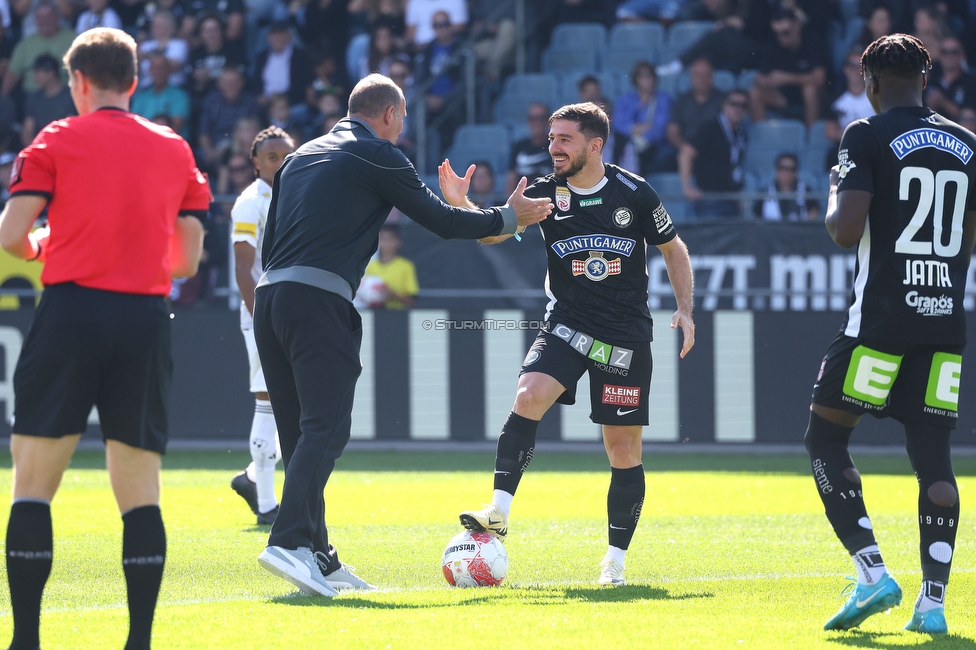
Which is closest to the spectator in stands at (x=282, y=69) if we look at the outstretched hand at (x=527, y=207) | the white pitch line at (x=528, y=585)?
the outstretched hand at (x=527, y=207)

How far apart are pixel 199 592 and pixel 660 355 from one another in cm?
803

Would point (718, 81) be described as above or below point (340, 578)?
above

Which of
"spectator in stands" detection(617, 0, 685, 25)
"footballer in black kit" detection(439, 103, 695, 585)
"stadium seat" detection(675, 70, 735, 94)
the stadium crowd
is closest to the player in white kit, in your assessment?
"footballer in black kit" detection(439, 103, 695, 585)

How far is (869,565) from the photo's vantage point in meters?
4.77

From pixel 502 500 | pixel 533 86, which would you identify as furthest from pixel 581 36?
pixel 502 500

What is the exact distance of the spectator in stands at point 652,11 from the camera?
59.3 ft

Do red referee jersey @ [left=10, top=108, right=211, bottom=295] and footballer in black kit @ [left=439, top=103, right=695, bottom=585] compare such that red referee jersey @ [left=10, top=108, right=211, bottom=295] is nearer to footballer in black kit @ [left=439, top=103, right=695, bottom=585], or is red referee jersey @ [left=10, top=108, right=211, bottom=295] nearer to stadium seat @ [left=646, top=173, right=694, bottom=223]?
footballer in black kit @ [left=439, top=103, right=695, bottom=585]

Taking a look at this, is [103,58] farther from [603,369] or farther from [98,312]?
[603,369]

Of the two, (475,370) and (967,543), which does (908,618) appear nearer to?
(967,543)

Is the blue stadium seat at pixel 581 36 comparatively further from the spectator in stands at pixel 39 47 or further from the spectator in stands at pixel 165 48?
the spectator in stands at pixel 39 47

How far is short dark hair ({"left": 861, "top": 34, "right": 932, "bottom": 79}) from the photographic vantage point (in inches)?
195

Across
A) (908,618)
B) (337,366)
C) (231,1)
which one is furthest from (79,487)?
(231,1)

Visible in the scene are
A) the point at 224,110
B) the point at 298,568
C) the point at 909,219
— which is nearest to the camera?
the point at 909,219

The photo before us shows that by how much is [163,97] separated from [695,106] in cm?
781
